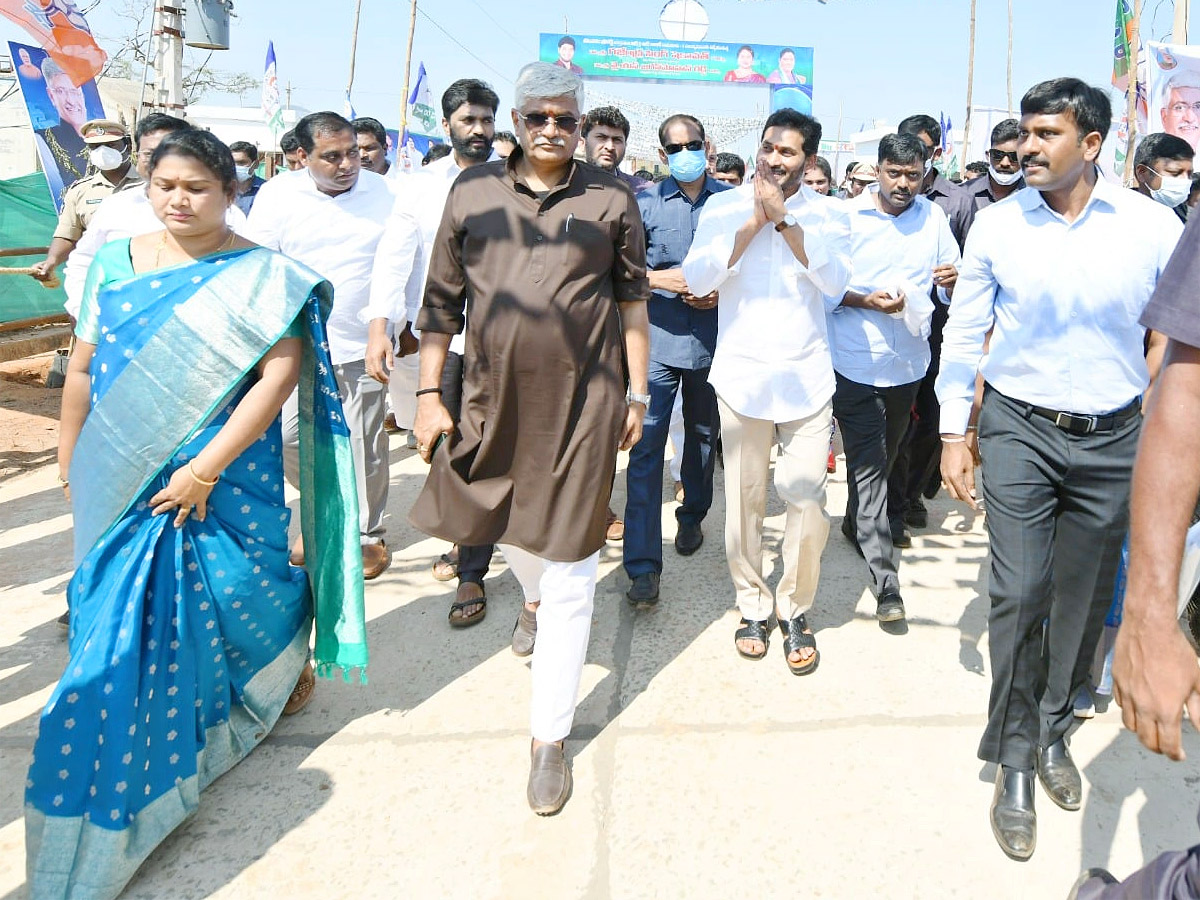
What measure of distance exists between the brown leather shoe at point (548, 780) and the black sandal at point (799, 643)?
1.03 meters

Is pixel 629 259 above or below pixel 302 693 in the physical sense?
above

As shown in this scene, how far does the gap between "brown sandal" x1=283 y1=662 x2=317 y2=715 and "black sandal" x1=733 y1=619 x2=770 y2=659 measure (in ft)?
5.14

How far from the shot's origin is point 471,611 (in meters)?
3.50

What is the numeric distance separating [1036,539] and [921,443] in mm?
2227

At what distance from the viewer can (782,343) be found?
A: 300 centimetres

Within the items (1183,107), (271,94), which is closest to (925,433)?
(1183,107)

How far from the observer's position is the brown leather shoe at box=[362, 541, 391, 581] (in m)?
3.99

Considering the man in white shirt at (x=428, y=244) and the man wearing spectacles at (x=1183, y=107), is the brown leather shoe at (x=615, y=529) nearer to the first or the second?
the man in white shirt at (x=428, y=244)

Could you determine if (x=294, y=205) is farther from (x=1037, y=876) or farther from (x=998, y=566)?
(x=1037, y=876)

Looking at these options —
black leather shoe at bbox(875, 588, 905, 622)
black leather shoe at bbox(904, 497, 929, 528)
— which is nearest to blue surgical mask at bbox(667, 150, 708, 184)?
black leather shoe at bbox(875, 588, 905, 622)

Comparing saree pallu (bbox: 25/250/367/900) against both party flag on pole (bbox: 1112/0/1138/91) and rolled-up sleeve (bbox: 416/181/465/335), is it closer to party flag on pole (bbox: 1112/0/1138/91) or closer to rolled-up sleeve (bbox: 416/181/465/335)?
rolled-up sleeve (bbox: 416/181/465/335)

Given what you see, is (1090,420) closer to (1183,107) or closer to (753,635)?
(753,635)

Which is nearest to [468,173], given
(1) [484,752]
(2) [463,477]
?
(2) [463,477]

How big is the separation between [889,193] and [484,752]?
2.76 metres
